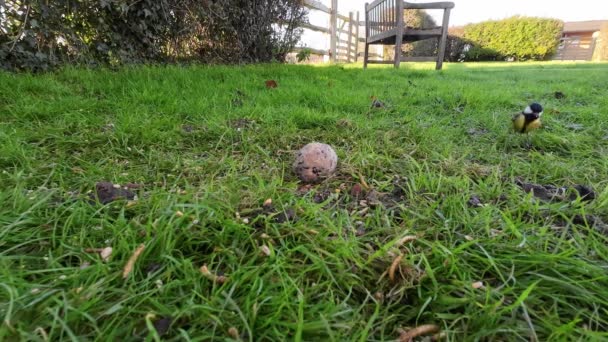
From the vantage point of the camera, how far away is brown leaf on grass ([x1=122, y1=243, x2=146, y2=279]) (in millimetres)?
783

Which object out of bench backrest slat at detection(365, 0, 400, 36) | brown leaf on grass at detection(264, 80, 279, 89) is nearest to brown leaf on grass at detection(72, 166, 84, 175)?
brown leaf on grass at detection(264, 80, 279, 89)

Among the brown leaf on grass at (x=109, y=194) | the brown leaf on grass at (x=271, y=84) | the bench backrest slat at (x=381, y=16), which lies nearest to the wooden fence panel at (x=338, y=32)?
the bench backrest slat at (x=381, y=16)

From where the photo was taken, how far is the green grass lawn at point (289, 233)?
2.33ft

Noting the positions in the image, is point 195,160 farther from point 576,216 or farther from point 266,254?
point 576,216

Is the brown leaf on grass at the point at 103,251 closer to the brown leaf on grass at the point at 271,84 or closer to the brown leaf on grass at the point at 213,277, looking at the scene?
the brown leaf on grass at the point at 213,277

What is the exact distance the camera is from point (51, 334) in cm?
64

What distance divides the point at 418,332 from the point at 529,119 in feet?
6.03

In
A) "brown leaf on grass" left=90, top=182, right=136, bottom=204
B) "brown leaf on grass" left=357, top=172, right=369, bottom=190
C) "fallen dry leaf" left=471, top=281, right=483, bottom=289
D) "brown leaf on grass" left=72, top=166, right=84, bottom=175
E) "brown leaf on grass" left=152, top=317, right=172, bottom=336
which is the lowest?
"fallen dry leaf" left=471, top=281, right=483, bottom=289

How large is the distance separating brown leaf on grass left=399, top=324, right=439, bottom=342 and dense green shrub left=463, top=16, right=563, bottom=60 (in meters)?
19.3

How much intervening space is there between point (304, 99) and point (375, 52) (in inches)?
616

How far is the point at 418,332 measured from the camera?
0.70 m

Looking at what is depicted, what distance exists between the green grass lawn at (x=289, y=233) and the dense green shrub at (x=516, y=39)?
689 inches

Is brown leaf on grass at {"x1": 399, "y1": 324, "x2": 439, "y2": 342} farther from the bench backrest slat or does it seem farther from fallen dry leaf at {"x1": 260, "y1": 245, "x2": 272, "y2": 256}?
the bench backrest slat

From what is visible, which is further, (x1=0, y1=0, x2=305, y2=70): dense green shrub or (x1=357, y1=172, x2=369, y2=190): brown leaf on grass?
(x1=0, y1=0, x2=305, y2=70): dense green shrub
